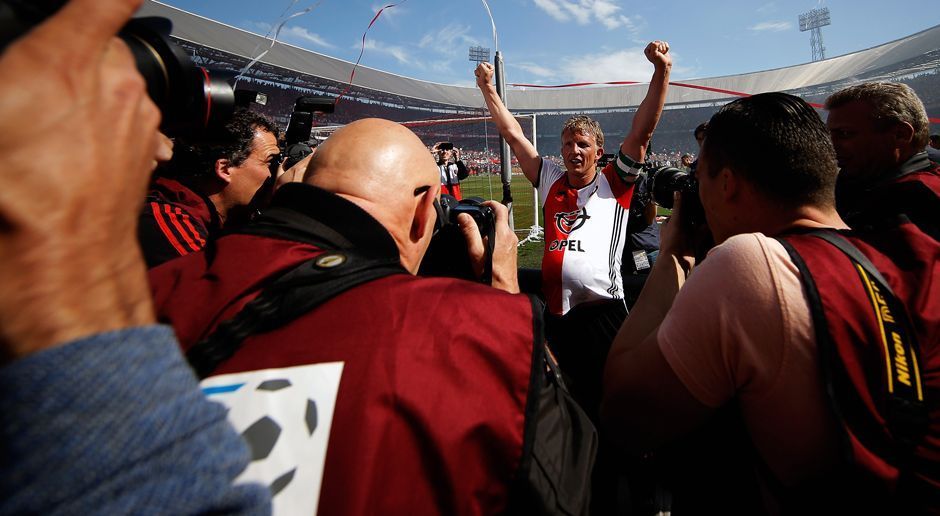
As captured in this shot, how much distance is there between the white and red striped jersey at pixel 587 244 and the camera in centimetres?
293

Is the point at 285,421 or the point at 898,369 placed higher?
the point at 285,421

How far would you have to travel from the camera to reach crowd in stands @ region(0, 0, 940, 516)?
40cm

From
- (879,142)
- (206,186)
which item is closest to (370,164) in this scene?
(206,186)

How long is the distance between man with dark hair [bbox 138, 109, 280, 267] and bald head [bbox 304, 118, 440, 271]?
1.30m

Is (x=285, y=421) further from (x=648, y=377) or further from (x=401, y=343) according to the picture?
(x=648, y=377)

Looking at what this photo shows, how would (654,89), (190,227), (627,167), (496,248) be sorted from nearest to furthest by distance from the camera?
1. (496,248)
2. (190,227)
3. (654,89)
4. (627,167)

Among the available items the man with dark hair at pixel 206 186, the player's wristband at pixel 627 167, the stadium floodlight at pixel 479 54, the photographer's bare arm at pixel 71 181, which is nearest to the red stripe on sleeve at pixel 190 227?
the man with dark hair at pixel 206 186

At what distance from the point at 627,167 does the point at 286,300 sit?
2.70 metres

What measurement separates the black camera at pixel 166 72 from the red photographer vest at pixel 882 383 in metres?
1.45

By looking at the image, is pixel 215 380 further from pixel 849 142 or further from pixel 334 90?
pixel 334 90

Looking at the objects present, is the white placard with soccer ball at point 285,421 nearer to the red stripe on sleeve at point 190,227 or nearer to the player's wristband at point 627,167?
the red stripe on sleeve at point 190,227

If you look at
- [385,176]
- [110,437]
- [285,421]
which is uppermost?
[385,176]

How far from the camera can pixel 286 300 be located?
794 mm

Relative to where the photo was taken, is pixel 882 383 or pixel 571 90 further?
pixel 571 90
